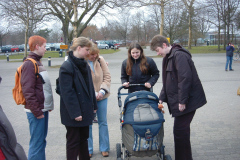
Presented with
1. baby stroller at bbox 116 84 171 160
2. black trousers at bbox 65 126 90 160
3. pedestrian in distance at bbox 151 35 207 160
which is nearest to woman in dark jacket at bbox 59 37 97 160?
black trousers at bbox 65 126 90 160

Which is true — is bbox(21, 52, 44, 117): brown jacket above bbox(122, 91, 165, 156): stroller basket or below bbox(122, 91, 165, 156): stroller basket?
above

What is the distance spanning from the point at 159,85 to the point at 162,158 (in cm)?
668

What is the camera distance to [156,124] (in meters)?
3.34

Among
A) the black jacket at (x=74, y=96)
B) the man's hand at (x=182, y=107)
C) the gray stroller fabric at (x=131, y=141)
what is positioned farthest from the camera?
the gray stroller fabric at (x=131, y=141)

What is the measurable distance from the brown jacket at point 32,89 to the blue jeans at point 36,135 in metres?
0.19

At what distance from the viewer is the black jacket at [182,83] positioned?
325 cm

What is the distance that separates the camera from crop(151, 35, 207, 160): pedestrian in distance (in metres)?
3.26

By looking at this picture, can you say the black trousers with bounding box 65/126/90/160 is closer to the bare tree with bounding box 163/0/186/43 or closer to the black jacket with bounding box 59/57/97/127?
the black jacket with bounding box 59/57/97/127

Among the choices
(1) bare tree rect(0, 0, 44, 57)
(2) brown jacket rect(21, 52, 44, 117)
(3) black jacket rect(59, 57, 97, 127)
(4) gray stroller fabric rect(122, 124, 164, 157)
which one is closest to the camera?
(3) black jacket rect(59, 57, 97, 127)

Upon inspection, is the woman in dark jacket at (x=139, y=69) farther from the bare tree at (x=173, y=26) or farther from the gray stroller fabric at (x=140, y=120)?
the bare tree at (x=173, y=26)

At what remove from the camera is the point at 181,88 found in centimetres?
325

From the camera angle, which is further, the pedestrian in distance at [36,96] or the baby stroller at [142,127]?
the baby stroller at [142,127]

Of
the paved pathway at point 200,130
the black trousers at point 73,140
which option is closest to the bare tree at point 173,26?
the paved pathway at point 200,130

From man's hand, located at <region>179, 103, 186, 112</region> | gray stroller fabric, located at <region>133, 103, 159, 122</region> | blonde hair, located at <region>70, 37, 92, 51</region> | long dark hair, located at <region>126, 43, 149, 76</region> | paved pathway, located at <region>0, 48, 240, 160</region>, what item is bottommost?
paved pathway, located at <region>0, 48, 240, 160</region>
